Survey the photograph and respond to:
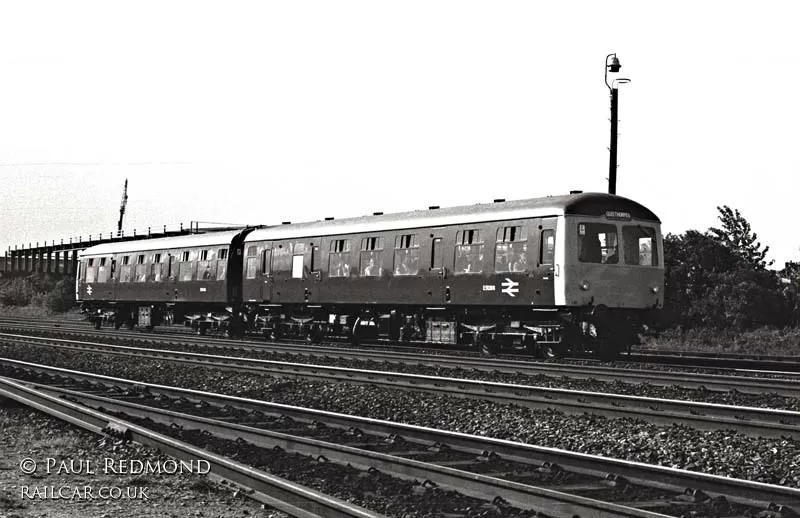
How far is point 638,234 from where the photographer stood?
20.8 m

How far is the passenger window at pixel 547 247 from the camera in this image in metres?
19.9

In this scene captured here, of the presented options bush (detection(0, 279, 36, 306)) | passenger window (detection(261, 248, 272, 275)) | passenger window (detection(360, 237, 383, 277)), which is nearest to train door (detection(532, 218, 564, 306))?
passenger window (detection(360, 237, 383, 277))

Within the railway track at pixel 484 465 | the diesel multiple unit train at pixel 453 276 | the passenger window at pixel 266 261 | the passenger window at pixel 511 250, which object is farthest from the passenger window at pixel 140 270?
the railway track at pixel 484 465

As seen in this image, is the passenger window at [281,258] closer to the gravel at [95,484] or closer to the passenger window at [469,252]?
the passenger window at [469,252]

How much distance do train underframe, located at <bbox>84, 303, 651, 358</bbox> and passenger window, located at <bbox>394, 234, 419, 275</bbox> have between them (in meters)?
0.93

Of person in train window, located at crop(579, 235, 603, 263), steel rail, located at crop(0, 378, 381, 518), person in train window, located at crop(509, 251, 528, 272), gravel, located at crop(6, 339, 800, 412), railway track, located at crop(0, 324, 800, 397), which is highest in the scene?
person in train window, located at crop(579, 235, 603, 263)

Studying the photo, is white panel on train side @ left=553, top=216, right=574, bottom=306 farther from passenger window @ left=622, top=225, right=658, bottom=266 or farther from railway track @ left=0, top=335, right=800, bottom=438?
railway track @ left=0, top=335, right=800, bottom=438

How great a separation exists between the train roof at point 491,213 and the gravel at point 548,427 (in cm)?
658

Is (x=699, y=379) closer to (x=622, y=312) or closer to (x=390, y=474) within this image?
(x=622, y=312)

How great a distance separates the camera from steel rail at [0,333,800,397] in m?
14.5

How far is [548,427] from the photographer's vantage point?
1121 cm

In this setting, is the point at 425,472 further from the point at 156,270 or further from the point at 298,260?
the point at 156,270

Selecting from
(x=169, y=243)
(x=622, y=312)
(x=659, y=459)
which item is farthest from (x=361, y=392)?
(x=169, y=243)

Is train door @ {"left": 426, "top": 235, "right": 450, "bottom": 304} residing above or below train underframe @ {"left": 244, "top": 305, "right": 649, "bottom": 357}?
above
